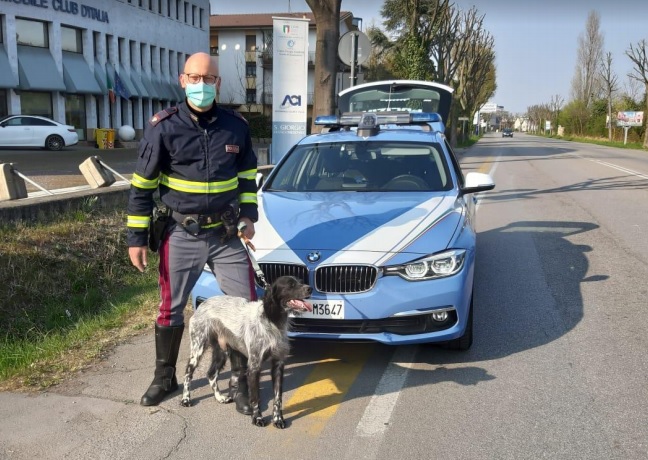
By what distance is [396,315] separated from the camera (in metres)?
4.09

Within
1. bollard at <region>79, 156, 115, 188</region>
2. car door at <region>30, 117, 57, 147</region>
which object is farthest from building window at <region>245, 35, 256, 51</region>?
bollard at <region>79, 156, 115, 188</region>

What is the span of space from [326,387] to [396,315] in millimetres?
650

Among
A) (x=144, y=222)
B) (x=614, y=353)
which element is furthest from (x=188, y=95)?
(x=614, y=353)

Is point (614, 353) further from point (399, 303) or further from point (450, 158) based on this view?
point (450, 158)

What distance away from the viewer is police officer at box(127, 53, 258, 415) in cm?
357

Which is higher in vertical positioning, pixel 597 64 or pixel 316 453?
pixel 597 64

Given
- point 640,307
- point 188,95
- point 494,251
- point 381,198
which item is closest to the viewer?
point 188,95

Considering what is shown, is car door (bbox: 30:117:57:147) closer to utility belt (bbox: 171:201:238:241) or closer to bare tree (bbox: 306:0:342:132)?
bare tree (bbox: 306:0:342:132)

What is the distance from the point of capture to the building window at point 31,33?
94.6 feet

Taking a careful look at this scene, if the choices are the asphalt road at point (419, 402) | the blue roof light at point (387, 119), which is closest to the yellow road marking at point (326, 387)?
the asphalt road at point (419, 402)

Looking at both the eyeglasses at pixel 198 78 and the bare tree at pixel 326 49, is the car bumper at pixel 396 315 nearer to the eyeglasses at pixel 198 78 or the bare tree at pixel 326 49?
the eyeglasses at pixel 198 78

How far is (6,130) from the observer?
23.8 m

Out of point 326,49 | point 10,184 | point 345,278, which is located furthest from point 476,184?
point 326,49

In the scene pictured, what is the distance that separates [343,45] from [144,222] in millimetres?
8677
